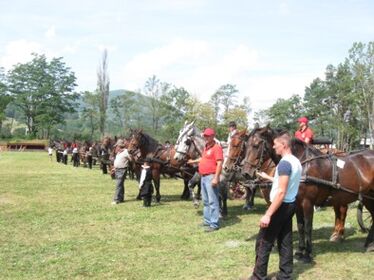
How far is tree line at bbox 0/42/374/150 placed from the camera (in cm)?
6369

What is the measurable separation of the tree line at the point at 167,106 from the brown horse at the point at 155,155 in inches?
1626

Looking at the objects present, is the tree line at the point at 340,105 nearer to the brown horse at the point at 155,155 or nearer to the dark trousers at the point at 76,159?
the dark trousers at the point at 76,159

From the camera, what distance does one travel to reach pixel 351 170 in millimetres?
8594

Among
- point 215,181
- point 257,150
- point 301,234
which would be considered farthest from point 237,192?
point 301,234

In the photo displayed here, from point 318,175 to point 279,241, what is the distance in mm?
1908

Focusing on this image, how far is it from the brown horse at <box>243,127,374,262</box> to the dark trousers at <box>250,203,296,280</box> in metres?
1.26

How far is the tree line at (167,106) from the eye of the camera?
6369cm

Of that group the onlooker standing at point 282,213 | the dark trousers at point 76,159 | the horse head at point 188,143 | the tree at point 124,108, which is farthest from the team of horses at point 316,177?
the tree at point 124,108

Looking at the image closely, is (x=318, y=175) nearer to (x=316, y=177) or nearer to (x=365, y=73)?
(x=316, y=177)

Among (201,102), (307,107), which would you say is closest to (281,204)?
(201,102)

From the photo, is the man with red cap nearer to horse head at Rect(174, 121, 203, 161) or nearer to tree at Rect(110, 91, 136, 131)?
horse head at Rect(174, 121, 203, 161)

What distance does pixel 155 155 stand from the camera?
15.0m

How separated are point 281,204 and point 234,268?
176 cm

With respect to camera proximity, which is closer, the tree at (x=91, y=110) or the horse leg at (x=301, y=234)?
the horse leg at (x=301, y=234)
